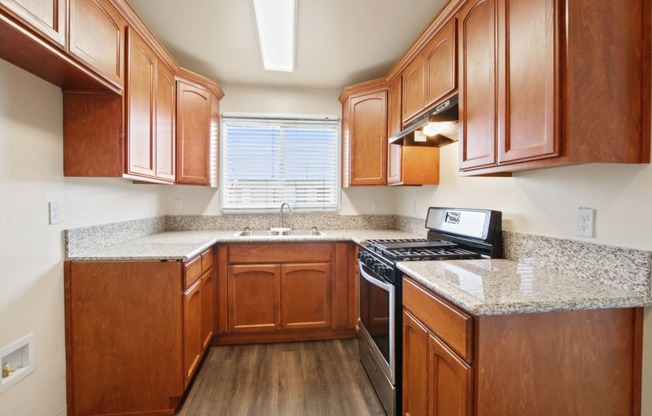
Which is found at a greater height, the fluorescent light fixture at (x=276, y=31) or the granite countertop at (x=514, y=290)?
the fluorescent light fixture at (x=276, y=31)

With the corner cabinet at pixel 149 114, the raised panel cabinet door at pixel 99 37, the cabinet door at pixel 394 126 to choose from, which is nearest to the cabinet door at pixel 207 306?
the corner cabinet at pixel 149 114

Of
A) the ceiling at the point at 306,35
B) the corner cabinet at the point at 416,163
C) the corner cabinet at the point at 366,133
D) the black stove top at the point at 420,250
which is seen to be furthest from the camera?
the corner cabinet at the point at 366,133

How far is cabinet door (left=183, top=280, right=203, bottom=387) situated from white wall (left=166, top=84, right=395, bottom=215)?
1125mm

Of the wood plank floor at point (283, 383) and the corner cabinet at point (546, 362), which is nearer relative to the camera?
the corner cabinet at point (546, 362)

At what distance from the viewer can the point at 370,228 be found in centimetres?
307

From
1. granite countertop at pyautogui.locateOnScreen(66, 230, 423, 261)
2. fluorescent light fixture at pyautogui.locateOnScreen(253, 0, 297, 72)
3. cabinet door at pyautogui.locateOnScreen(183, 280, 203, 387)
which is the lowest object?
cabinet door at pyautogui.locateOnScreen(183, 280, 203, 387)

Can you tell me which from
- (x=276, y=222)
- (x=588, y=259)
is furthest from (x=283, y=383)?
(x=588, y=259)

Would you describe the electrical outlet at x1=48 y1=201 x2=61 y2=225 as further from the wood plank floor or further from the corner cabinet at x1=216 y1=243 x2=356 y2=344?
the wood plank floor

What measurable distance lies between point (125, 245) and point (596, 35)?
259cm

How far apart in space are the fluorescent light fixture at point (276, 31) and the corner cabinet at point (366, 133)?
666 mm

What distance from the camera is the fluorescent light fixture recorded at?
177cm

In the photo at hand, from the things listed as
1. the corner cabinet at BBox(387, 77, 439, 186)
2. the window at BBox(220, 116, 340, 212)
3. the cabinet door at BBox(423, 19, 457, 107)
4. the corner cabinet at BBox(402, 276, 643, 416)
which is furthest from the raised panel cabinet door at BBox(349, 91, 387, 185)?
the corner cabinet at BBox(402, 276, 643, 416)

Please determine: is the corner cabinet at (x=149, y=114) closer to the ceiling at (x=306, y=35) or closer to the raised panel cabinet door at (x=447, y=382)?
the ceiling at (x=306, y=35)

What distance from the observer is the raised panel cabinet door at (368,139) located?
8.55 feet
